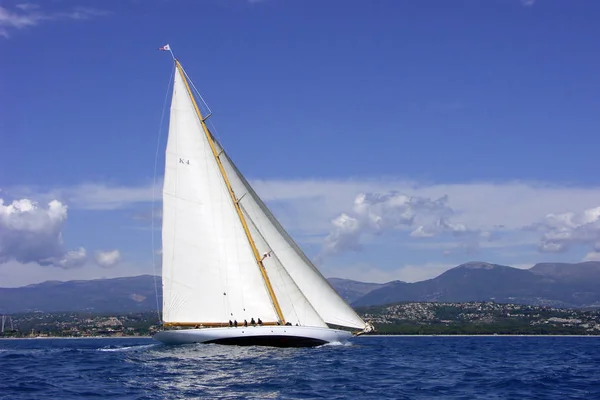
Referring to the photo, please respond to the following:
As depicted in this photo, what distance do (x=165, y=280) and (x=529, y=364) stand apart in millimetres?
29974

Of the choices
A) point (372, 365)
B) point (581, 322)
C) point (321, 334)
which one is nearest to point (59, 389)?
point (372, 365)

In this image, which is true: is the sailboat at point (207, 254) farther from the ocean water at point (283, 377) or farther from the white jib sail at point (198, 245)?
the ocean water at point (283, 377)

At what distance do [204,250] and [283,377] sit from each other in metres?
21.9

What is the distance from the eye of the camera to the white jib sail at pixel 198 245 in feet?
201

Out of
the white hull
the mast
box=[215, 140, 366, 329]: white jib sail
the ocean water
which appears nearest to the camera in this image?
the ocean water

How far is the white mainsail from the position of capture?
61188mm

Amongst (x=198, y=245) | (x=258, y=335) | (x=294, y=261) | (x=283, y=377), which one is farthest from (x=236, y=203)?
(x=283, y=377)

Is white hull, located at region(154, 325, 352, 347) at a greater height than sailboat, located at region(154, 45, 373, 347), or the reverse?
sailboat, located at region(154, 45, 373, 347)

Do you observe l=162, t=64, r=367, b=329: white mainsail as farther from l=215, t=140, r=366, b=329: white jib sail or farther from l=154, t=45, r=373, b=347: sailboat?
l=215, t=140, r=366, b=329: white jib sail

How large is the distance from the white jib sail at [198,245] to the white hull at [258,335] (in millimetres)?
2341

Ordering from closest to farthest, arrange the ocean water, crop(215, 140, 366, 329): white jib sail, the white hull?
the ocean water, the white hull, crop(215, 140, 366, 329): white jib sail

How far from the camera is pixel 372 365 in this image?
51094 mm

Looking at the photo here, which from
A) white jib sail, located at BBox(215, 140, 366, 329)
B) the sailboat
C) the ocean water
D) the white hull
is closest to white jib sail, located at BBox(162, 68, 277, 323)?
the sailboat

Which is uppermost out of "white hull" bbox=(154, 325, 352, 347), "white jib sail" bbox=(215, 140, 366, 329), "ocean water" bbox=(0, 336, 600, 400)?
"white jib sail" bbox=(215, 140, 366, 329)
